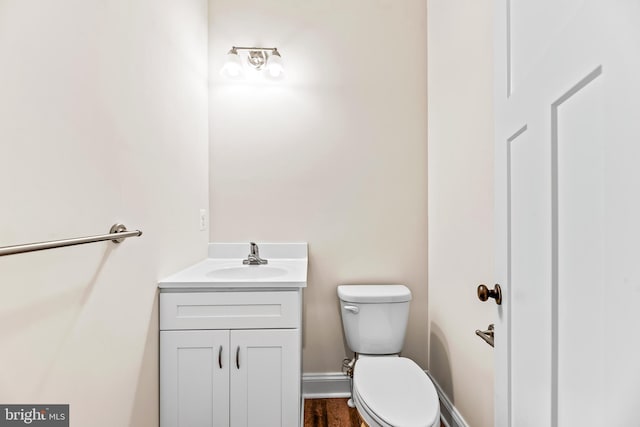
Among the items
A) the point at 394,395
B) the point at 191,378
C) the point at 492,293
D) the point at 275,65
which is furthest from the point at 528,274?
the point at 275,65

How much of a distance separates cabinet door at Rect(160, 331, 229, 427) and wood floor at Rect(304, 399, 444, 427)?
0.61m

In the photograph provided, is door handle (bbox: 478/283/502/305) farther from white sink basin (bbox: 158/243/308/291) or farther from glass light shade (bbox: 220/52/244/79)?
glass light shade (bbox: 220/52/244/79)

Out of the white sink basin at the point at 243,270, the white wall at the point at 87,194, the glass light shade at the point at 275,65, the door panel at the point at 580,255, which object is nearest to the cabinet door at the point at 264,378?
the white sink basin at the point at 243,270

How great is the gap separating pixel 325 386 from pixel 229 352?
863 mm

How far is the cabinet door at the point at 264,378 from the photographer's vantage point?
1.27m

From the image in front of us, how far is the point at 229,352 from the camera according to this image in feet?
4.17

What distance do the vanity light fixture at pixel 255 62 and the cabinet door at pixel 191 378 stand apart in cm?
144

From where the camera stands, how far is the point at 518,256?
0.66 m

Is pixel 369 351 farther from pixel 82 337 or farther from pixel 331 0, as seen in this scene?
pixel 331 0

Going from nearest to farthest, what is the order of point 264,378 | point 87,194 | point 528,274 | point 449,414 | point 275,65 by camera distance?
point 528,274
point 87,194
point 264,378
point 449,414
point 275,65

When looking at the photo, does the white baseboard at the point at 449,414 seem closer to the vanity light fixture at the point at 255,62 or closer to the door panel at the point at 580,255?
the door panel at the point at 580,255

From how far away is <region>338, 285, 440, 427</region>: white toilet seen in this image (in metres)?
1.08

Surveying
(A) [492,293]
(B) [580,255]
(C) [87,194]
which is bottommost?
(A) [492,293]

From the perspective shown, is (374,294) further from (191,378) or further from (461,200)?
(191,378)
